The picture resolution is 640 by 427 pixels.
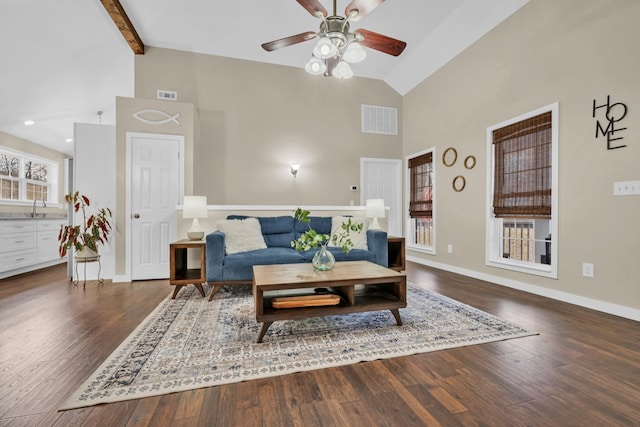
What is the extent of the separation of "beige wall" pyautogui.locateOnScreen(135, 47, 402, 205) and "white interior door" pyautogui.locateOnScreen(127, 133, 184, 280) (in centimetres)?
60

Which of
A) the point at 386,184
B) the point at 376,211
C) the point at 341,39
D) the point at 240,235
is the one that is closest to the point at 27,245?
the point at 240,235

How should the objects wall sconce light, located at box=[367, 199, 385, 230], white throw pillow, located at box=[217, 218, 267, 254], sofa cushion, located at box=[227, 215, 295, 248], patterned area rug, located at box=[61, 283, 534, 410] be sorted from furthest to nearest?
wall sconce light, located at box=[367, 199, 385, 230] < sofa cushion, located at box=[227, 215, 295, 248] < white throw pillow, located at box=[217, 218, 267, 254] < patterned area rug, located at box=[61, 283, 534, 410]

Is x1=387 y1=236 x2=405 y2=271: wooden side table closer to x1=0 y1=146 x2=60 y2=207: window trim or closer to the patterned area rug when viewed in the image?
the patterned area rug

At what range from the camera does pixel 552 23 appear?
124 inches

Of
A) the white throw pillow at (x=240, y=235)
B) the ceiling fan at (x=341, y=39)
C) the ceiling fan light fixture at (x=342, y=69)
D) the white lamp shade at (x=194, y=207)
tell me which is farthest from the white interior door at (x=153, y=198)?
the ceiling fan light fixture at (x=342, y=69)

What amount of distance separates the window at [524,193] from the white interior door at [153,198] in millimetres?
4397

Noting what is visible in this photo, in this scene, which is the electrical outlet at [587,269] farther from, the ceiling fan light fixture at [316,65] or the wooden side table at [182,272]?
the wooden side table at [182,272]

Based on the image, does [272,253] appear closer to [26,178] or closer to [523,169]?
[523,169]

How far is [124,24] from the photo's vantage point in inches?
151

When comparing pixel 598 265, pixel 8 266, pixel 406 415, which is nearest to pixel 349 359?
pixel 406 415

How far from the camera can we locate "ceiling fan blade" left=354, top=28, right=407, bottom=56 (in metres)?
2.56

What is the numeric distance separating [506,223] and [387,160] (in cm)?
259

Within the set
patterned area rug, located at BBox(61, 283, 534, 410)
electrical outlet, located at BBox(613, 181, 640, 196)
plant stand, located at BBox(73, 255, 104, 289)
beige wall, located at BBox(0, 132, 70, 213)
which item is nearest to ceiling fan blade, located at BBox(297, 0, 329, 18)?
patterned area rug, located at BBox(61, 283, 534, 410)

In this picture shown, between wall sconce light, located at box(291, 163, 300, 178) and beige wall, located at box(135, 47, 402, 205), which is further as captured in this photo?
wall sconce light, located at box(291, 163, 300, 178)
